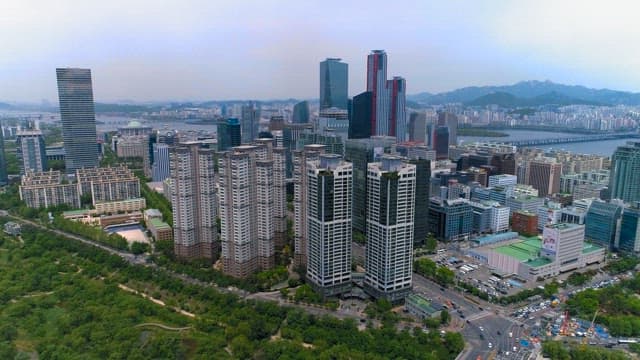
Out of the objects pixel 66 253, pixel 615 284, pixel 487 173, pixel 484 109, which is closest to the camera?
pixel 615 284

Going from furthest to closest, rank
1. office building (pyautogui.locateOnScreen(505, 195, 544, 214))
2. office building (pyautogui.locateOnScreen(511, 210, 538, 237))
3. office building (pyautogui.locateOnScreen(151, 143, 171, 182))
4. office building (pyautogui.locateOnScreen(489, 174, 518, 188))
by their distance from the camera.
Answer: office building (pyautogui.locateOnScreen(151, 143, 171, 182))
office building (pyautogui.locateOnScreen(489, 174, 518, 188))
office building (pyautogui.locateOnScreen(505, 195, 544, 214))
office building (pyautogui.locateOnScreen(511, 210, 538, 237))

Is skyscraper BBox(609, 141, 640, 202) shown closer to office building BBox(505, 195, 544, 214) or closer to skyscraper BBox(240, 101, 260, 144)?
office building BBox(505, 195, 544, 214)

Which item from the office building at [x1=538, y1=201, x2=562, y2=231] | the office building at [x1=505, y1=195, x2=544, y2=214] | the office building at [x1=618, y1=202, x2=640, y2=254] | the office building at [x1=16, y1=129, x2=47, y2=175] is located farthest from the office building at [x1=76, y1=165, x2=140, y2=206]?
the office building at [x1=618, y1=202, x2=640, y2=254]

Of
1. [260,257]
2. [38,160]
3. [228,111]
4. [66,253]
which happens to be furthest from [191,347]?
[228,111]

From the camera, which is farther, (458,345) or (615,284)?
(615,284)

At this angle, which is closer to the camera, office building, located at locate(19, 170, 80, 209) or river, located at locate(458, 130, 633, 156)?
office building, located at locate(19, 170, 80, 209)

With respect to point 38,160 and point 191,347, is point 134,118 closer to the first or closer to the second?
point 38,160

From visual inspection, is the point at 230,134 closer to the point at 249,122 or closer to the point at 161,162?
the point at 161,162
